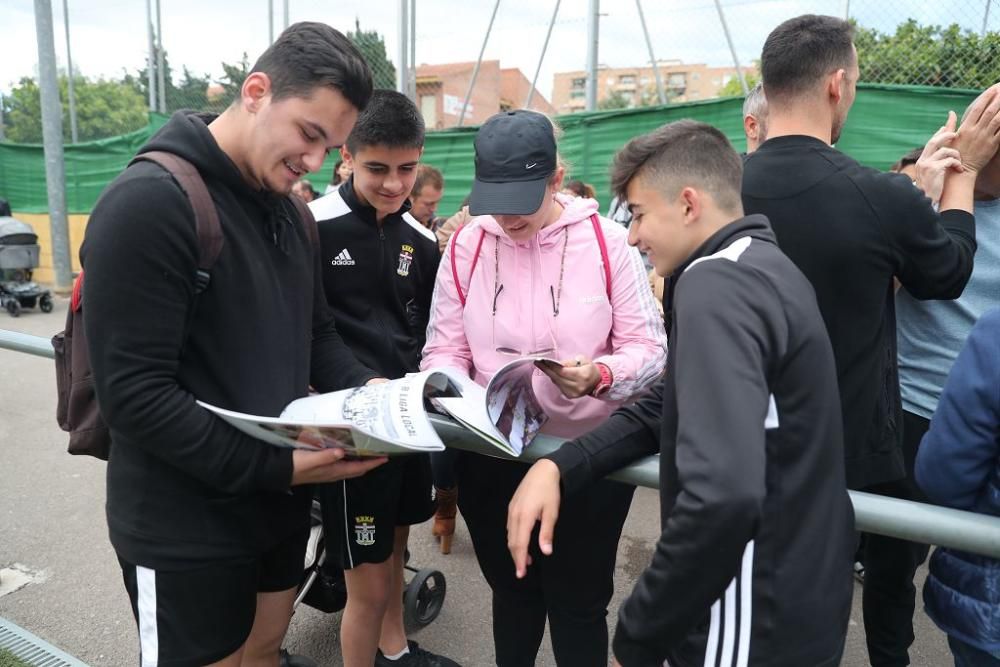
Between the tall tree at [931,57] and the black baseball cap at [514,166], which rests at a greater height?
the tall tree at [931,57]

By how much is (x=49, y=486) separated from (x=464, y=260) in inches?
139

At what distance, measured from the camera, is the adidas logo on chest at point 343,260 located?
2246mm

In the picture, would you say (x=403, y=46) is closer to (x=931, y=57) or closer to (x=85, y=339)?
(x=931, y=57)

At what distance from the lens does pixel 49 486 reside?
13.9 feet

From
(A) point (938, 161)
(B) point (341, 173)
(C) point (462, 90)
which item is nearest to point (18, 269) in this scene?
(B) point (341, 173)

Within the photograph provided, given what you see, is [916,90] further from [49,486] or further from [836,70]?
[49,486]

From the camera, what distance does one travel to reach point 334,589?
9.24ft

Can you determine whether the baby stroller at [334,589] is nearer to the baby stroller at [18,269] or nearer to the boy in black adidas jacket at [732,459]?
the boy in black adidas jacket at [732,459]

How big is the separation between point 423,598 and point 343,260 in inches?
59.7

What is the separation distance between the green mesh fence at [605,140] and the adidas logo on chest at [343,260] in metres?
1.94

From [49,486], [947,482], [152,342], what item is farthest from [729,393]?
[49,486]

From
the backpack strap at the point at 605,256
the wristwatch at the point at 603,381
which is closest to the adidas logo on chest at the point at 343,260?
the backpack strap at the point at 605,256

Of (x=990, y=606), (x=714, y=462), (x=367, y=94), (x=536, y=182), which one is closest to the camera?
(x=714, y=462)

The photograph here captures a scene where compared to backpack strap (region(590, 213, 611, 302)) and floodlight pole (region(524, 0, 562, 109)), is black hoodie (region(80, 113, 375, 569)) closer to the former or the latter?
backpack strap (region(590, 213, 611, 302))
